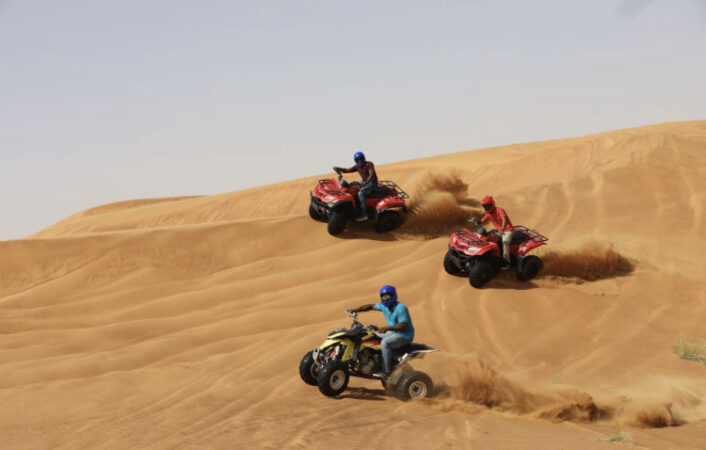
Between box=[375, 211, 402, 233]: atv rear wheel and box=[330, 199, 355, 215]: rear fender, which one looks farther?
box=[375, 211, 402, 233]: atv rear wheel

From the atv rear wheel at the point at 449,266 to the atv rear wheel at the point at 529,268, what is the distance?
1075mm

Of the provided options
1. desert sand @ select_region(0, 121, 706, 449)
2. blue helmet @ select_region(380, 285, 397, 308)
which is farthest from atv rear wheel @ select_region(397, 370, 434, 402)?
blue helmet @ select_region(380, 285, 397, 308)

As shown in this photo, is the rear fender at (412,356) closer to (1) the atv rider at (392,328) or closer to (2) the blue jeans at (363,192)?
(1) the atv rider at (392,328)

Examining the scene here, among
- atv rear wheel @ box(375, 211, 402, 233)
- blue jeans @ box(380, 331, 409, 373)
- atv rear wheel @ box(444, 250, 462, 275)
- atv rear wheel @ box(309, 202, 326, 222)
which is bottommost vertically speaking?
blue jeans @ box(380, 331, 409, 373)

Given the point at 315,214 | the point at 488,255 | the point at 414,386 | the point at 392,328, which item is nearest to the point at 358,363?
the point at 392,328

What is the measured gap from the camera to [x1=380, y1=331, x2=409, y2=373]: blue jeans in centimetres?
845

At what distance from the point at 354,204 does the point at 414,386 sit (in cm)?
720

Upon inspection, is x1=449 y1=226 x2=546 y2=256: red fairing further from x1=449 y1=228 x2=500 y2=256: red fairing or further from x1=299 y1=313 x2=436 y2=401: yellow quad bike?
x1=299 y1=313 x2=436 y2=401: yellow quad bike

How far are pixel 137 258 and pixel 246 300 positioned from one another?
3265 millimetres

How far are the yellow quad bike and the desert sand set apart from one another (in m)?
0.20

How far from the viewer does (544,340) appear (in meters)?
11.3

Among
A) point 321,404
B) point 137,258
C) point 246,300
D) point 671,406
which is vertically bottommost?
point 671,406

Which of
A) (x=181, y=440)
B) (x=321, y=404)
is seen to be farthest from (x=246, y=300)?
(x=181, y=440)

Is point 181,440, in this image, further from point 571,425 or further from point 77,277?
point 77,277
